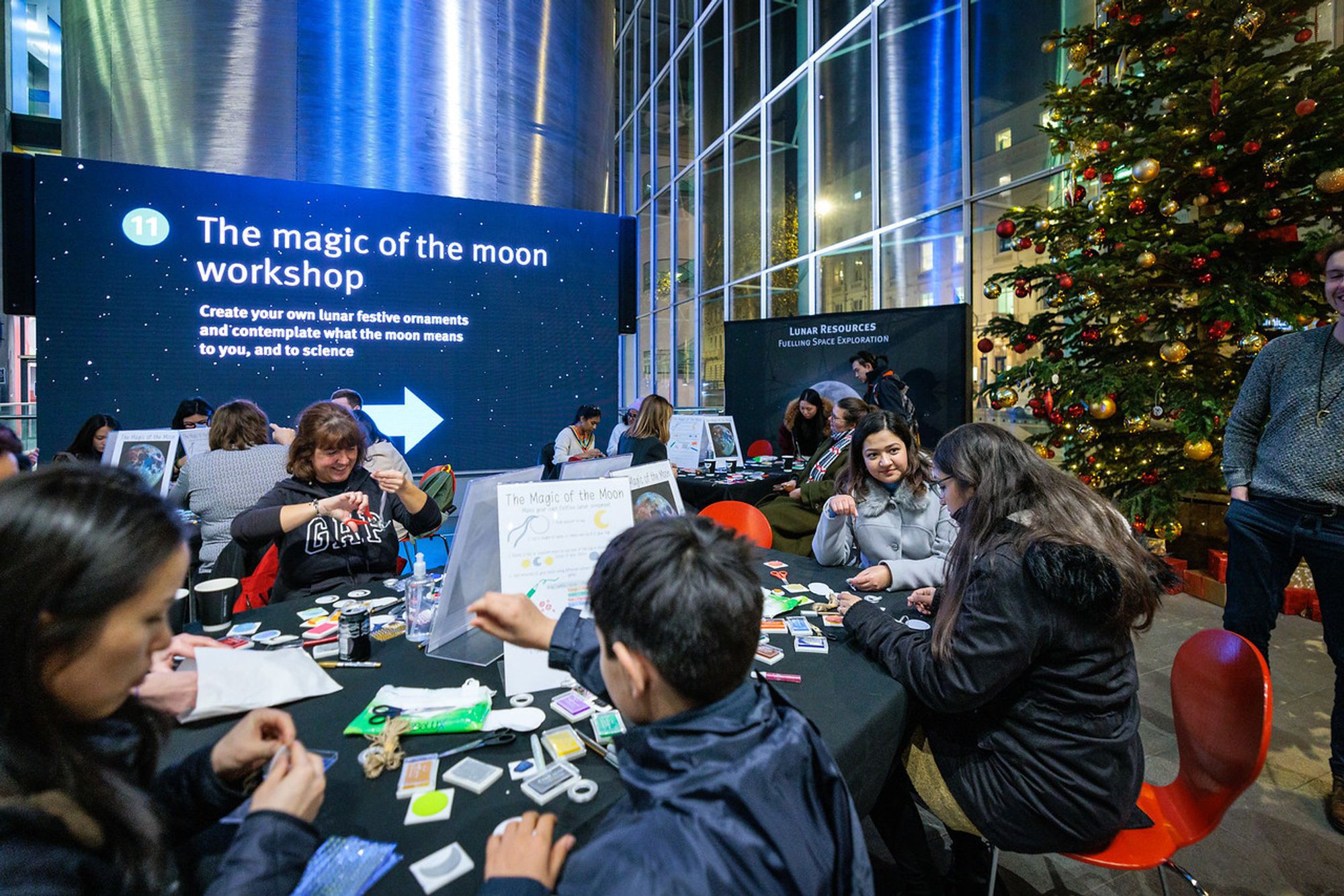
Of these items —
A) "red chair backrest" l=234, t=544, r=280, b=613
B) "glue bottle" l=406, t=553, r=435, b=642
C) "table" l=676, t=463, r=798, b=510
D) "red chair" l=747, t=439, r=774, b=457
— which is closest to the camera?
"glue bottle" l=406, t=553, r=435, b=642

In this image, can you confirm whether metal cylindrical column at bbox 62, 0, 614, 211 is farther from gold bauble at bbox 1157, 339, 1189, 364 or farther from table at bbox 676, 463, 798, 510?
gold bauble at bbox 1157, 339, 1189, 364

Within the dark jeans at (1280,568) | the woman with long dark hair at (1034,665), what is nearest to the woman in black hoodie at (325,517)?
the woman with long dark hair at (1034,665)

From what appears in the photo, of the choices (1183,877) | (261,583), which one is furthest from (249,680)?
(1183,877)

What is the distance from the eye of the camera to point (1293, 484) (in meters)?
2.31

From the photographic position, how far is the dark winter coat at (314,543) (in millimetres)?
2311

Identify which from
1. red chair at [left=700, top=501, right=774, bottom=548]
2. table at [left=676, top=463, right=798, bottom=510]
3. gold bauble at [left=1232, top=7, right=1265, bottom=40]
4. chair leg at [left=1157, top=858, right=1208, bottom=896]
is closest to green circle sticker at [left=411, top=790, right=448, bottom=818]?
chair leg at [left=1157, top=858, right=1208, bottom=896]

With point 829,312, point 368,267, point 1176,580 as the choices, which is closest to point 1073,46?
point 829,312

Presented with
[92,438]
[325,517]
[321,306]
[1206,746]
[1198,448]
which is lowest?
[1206,746]

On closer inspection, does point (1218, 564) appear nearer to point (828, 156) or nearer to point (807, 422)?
point (807, 422)

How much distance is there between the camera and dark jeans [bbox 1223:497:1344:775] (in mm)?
2250

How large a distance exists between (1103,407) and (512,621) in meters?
4.33

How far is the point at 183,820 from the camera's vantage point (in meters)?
0.95

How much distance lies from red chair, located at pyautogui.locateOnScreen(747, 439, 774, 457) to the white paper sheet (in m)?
6.86

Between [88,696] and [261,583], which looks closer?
[88,696]
